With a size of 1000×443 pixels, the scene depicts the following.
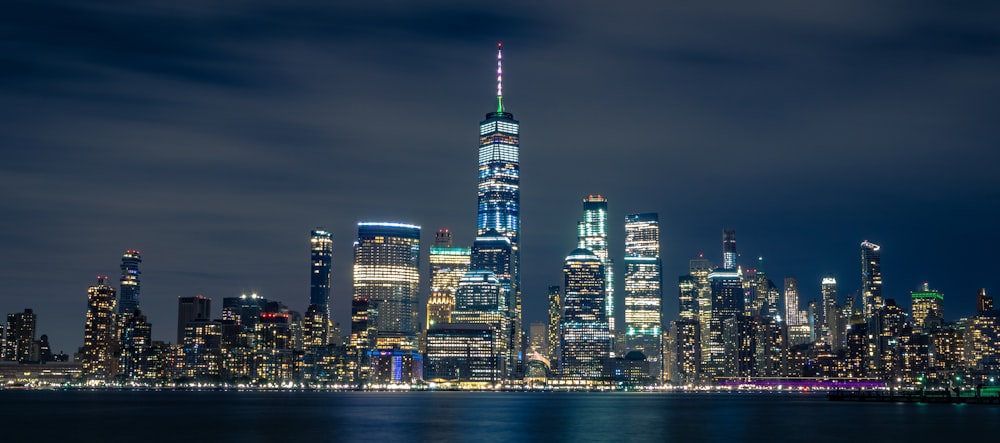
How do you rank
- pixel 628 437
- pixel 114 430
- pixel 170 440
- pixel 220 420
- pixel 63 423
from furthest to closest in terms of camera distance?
pixel 220 420 → pixel 63 423 → pixel 114 430 → pixel 628 437 → pixel 170 440

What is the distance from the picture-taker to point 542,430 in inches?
5020

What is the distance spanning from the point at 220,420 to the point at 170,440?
42.3 meters

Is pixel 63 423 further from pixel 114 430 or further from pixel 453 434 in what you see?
pixel 453 434

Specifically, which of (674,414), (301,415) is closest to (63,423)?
(301,415)

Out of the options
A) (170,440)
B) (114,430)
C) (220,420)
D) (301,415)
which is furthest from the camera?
(301,415)

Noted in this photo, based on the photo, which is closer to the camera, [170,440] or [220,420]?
[170,440]

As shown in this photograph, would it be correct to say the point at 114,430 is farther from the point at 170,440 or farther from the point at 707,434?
the point at 707,434

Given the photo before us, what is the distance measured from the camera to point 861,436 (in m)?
116

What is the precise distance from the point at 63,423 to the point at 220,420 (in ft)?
65.2

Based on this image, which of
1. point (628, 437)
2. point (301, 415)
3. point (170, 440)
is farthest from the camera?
point (301, 415)

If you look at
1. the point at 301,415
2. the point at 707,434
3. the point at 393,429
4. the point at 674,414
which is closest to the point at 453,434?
the point at 393,429

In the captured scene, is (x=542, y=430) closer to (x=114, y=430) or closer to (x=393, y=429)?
(x=393, y=429)

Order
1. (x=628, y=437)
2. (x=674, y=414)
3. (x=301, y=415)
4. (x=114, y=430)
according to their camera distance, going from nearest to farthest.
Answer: (x=628, y=437)
(x=114, y=430)
(x=301, y=415)
(x=674, y=414)

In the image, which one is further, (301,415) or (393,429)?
(301,415)
